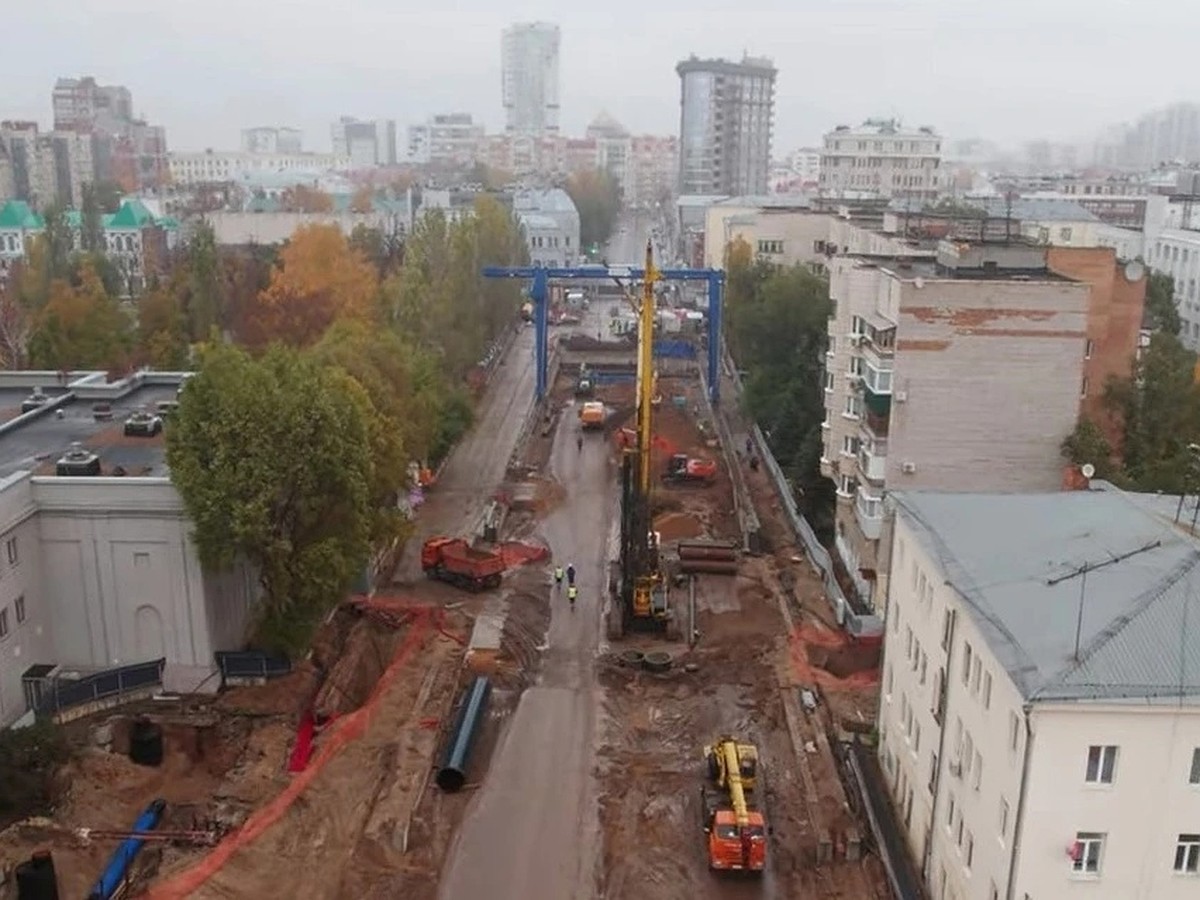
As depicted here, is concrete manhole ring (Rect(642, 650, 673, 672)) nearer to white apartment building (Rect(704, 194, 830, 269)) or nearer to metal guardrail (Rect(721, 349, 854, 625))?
metal guardrail (Rect(721, 349, 854, 625))

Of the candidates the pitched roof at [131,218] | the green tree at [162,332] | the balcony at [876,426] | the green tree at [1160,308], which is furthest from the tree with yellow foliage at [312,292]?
the pitched roof at [131,218]

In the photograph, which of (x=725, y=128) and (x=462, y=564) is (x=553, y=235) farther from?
(x=462, y=564)

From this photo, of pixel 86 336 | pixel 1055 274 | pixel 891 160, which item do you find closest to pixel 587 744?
pixel 1055 274

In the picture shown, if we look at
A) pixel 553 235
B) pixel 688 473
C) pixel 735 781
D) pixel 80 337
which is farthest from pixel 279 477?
pixel 553 235

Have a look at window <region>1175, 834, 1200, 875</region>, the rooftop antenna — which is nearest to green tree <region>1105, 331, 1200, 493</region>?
the rooftop antenna

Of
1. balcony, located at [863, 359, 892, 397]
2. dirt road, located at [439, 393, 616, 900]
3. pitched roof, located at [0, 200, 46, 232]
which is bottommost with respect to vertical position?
dirt road, located at [439, 393, 616, 900]

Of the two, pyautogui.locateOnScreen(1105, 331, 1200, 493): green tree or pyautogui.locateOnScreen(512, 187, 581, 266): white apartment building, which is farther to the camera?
pyautogui.locateOnScreen(512, 187, 581, 266): white apartment building

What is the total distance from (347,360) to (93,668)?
35.8ft

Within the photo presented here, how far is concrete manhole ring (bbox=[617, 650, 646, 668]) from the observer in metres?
27.9

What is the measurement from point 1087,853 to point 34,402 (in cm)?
2983

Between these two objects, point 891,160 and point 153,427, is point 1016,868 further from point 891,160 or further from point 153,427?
point 891,160

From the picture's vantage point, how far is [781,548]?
1423 inches

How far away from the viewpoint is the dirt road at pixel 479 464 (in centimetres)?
3753

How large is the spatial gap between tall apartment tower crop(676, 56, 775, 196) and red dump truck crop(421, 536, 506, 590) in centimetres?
13192
